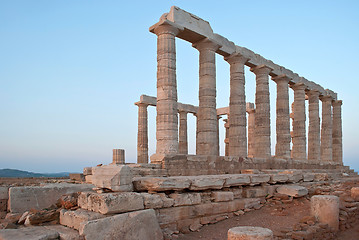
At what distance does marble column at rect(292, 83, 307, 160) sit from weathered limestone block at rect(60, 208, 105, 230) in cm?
2112

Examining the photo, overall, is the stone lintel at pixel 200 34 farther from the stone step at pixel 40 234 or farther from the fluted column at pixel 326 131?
the stone step at pixel 40 234

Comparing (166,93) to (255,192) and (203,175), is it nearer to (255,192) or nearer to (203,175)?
(203,175)

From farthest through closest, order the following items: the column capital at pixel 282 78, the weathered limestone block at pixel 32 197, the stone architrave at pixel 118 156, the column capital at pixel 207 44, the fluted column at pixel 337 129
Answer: the fluted column at pixel 337 129, the column capital at pixel 282 78, the stone architrave at pixel 118 156, the column capital at pixel 207 44, the weathered limestone block at pixel 32 197

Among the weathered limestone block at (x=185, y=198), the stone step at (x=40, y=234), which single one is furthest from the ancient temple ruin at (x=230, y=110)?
the stone step at (x=40, y=234)

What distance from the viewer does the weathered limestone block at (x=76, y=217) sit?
5.97 m

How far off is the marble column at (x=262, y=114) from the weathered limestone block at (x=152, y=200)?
14.8 m

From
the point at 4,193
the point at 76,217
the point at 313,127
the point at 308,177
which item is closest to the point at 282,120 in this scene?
the point at 313,127

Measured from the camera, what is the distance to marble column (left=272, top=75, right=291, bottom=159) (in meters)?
22.2

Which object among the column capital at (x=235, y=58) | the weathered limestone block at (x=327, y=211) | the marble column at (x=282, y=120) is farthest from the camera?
the marble column at (x=282, y=120)

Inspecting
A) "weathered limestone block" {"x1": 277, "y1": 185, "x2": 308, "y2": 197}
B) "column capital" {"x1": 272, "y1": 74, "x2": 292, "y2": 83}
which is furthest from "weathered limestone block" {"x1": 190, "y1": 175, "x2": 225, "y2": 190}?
"column capital" {"x1": 272, "y1": 74, "x2": 292, "y2": 83}

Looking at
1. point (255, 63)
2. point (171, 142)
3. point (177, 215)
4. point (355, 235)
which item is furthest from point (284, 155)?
point (177, 215)

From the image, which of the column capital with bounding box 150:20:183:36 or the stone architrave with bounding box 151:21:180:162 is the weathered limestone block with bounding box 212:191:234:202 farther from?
the column capital with bounding box 150:20:183:36

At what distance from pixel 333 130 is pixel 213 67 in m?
20.1

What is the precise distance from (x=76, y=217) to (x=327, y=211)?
248 inches
